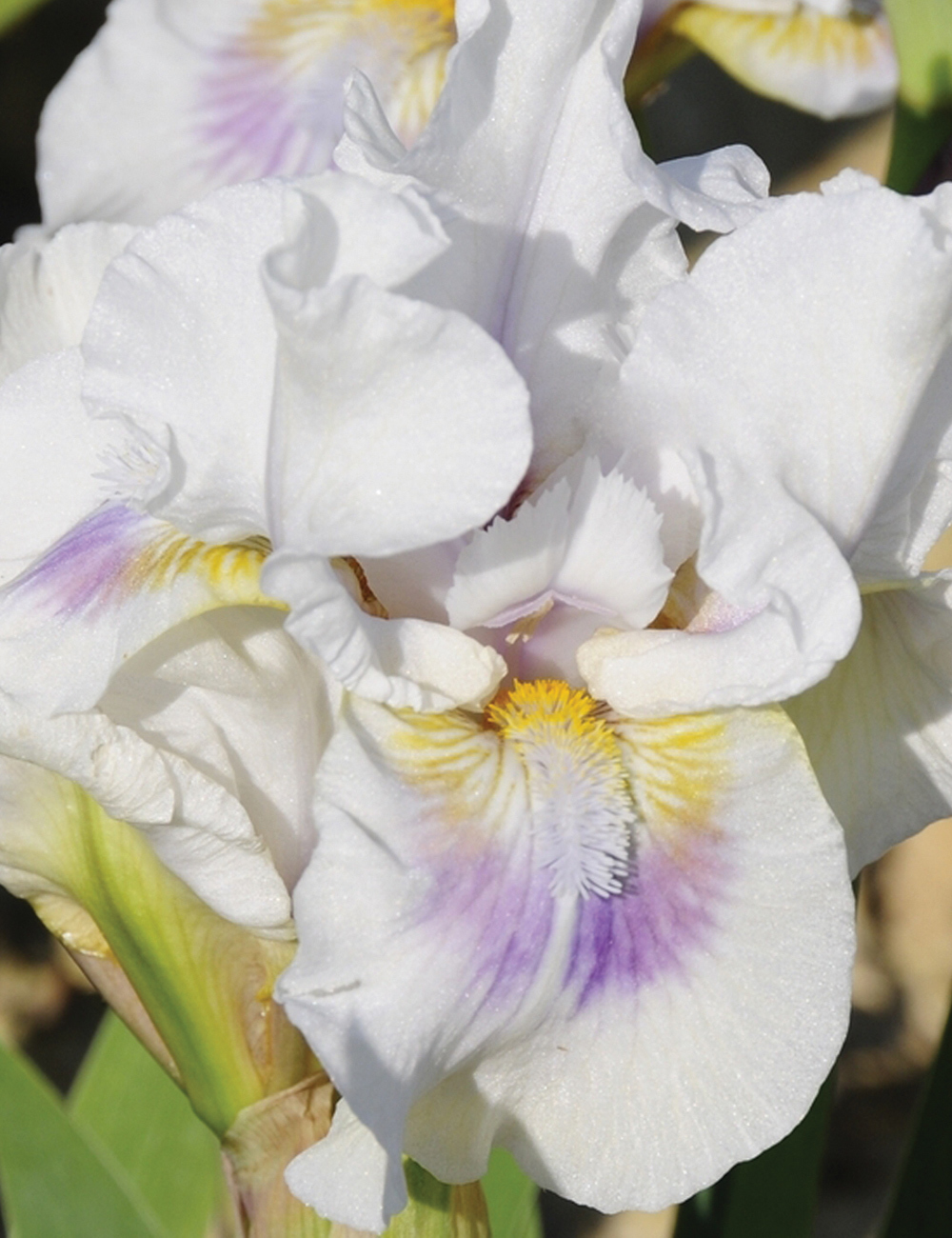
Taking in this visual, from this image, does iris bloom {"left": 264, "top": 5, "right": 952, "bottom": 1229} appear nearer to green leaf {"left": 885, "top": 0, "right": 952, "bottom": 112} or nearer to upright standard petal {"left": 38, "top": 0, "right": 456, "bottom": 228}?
green leaf {"left": 885, "top": 0, "right": 952, "bottom": 112}

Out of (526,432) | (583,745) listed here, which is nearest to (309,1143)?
(583,745)

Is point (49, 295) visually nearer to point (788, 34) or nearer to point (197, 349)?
point (197, 349)

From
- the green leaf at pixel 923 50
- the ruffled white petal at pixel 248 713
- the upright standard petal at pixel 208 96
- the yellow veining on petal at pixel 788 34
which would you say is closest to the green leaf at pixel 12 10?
the upright standard petal at pixel 208 96

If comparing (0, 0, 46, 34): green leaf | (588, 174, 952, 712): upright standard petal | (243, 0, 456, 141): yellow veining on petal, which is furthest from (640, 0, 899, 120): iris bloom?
(588, 174, 952, 712): upright standard petal

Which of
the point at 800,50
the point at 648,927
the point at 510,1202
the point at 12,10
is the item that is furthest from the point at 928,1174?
the point at 12,10

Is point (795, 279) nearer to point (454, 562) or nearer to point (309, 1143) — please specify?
point (454, 562)
